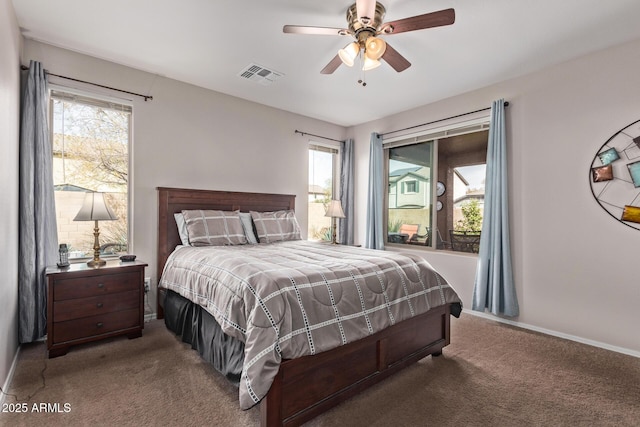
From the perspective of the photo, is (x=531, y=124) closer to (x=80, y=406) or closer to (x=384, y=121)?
(x=384, y=121)

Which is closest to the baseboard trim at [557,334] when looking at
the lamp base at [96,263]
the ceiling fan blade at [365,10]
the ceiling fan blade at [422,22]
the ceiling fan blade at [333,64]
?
the ceiling fan blade at [422,22]

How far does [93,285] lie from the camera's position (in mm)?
2588

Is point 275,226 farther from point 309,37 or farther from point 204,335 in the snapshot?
point 309,37

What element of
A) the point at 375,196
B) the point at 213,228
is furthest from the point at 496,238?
the point at 213,228

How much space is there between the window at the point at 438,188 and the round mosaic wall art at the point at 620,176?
117 cm

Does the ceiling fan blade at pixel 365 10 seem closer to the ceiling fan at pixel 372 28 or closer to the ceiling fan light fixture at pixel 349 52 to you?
the ceiling fan at pixel 372 28

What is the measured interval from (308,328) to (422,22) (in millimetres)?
2009

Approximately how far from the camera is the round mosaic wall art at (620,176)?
2.65 m

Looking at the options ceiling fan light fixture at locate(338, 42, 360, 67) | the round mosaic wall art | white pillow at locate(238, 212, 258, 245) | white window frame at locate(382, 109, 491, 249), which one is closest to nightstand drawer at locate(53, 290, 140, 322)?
white pillow at locate(238, 212, 258, 245)

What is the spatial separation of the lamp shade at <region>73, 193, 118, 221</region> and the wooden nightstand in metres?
0.42

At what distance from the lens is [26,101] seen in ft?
8.45

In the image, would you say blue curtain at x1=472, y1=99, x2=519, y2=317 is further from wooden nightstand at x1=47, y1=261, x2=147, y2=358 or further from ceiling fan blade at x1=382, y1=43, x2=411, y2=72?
wooden nightstand at x1=47, y1=261, x2=147, y2=358

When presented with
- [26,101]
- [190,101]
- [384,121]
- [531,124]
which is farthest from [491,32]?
[26,101]

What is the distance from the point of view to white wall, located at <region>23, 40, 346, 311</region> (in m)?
3.13
